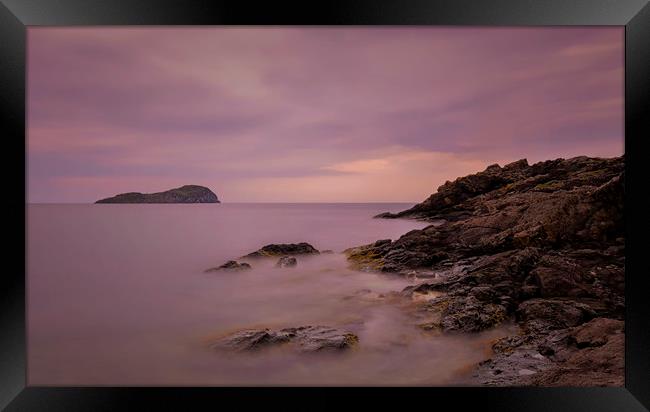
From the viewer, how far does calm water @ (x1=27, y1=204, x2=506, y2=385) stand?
2668 mm

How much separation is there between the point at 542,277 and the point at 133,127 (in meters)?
4.42

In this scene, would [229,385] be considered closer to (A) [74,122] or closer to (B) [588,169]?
(A) [74,122]

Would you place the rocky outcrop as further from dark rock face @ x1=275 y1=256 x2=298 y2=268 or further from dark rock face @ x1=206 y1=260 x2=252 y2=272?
dark rock face @ x1=206 y1=260 x2=252 y2=272

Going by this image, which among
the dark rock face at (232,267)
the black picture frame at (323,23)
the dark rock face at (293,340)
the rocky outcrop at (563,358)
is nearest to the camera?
the black picture frame at (323,23)

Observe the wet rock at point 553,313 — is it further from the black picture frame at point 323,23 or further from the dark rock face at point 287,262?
the dark rock face at point 287,262

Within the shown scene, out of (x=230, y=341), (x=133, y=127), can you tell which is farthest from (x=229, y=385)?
(x=133, y=127)

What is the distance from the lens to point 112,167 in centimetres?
297

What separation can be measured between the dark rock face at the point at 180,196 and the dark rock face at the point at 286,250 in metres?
0.75

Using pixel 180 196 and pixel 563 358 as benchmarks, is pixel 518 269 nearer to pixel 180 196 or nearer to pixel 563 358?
pixel 563 358

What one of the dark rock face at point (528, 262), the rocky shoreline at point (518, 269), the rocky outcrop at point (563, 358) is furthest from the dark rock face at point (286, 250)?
the rocky outcrop at point (563, 358)

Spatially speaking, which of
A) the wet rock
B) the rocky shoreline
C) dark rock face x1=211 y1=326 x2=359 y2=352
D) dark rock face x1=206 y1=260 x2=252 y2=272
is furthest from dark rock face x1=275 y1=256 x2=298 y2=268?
the wet rock

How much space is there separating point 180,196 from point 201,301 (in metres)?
1.11

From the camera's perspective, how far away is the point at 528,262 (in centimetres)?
309

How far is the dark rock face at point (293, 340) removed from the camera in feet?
9.11
